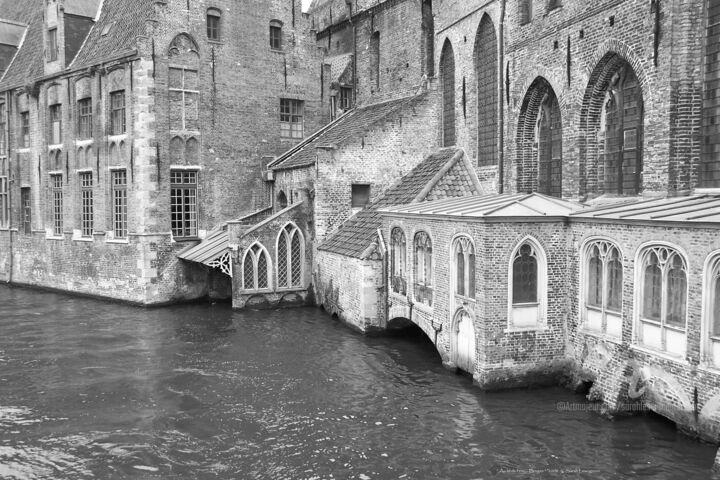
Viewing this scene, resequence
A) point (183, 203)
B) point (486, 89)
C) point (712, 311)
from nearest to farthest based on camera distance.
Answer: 1. point (712, 311)
2. point (486, 89)
3. point (183, 203)

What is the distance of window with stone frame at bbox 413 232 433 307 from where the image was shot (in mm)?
14172

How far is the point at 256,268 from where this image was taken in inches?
789

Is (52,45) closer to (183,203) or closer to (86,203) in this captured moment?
(86,203)

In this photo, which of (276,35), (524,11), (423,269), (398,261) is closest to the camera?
(423,269)

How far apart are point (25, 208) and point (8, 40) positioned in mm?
7482

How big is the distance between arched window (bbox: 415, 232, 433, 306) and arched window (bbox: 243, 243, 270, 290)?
6769 mm

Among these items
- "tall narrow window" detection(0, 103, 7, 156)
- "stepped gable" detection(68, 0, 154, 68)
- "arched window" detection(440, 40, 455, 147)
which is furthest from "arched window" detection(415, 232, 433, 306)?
"tall narrow window" detection(0, 103, 7, 156)

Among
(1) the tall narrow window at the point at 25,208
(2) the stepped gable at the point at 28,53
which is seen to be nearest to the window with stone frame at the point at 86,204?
(1) the tall narrow window at the point at 25,208

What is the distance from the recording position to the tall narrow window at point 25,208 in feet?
88.0

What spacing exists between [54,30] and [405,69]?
1281cm

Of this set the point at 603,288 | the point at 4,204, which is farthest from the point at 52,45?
the point at 603,288

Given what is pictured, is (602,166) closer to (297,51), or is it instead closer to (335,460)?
(335,460)

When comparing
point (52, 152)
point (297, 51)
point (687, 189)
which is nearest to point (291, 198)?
point (297, 51)

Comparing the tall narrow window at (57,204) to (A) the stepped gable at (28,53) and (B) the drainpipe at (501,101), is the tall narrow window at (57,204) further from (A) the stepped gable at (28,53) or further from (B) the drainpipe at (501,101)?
(B) the drainpipe at (501,101)
